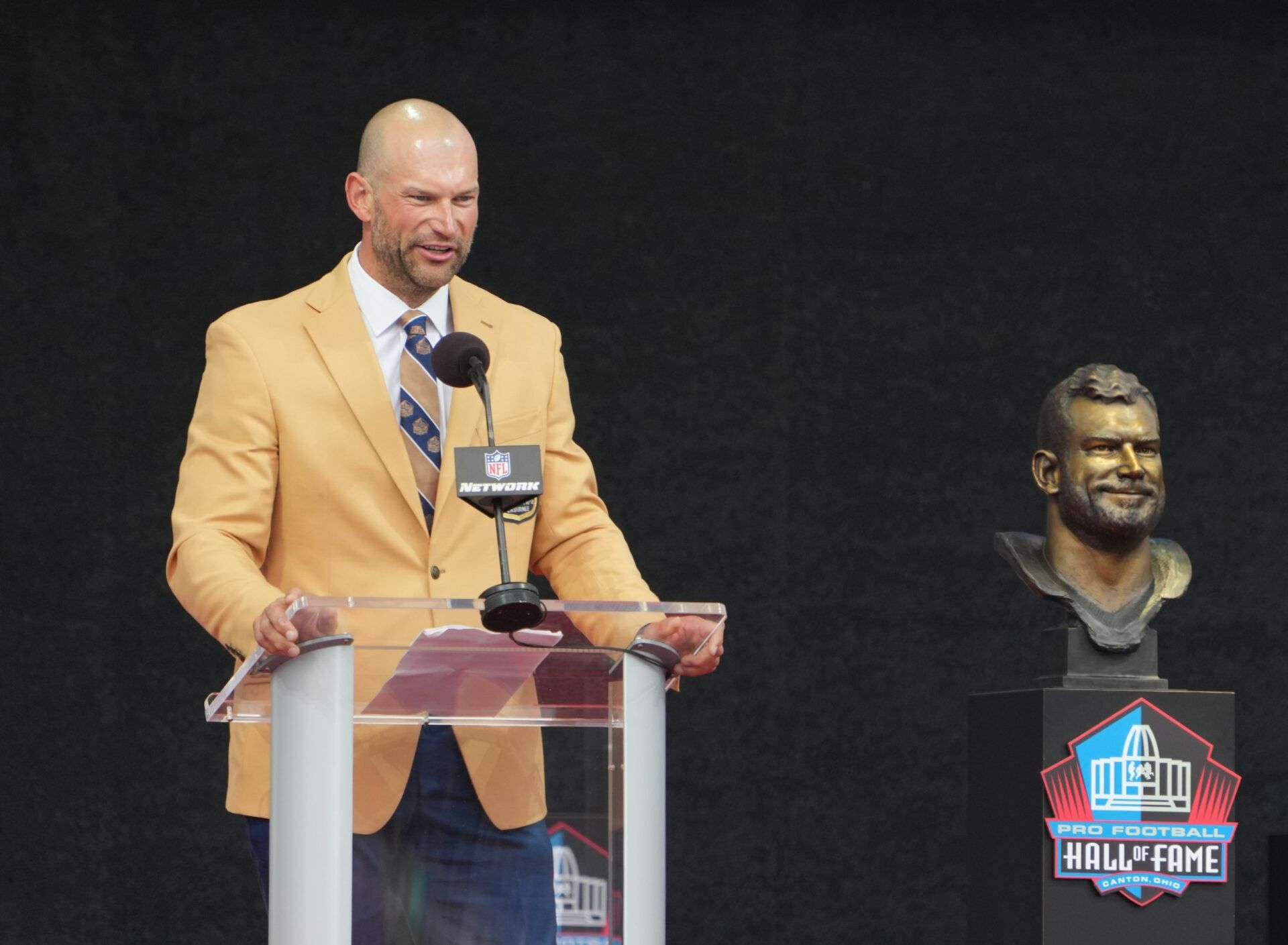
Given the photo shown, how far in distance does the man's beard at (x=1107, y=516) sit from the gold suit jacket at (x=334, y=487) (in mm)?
1713

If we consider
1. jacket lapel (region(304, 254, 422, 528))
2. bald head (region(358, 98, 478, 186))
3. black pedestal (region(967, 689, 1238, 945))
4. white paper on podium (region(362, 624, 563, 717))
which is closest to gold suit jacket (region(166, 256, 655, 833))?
jacket lapel (region(304, 254, 422, 528))

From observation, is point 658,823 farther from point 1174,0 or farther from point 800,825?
point 1174,0

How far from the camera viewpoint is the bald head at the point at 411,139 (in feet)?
7.14

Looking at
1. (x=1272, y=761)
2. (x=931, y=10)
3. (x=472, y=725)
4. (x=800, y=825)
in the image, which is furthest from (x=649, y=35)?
(x=472, y=725)

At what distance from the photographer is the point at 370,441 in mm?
2098

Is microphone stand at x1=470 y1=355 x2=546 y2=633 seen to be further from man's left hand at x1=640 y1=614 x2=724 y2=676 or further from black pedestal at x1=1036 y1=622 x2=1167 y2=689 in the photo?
black pedestal at x1=1036 y1=622 x2=1167 y2=689

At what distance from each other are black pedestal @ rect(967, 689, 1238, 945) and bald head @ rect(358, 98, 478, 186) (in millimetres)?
1867

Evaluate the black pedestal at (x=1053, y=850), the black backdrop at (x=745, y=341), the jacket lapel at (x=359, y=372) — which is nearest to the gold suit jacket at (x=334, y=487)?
the jacket lapel at (x=359, y=372)

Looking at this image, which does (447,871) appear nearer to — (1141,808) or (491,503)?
(491,503)

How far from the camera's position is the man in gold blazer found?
204 cm

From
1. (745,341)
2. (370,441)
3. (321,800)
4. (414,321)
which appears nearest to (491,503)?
(321,800)

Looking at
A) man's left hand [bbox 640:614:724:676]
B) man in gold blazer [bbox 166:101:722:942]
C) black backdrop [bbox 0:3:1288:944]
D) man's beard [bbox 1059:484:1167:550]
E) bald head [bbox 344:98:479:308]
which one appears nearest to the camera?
man's left hand [bbox 640:614:724:676]

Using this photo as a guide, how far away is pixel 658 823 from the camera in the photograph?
1.70 m

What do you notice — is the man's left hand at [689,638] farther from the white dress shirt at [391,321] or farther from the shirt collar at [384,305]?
the shirt collar at [384,305]
